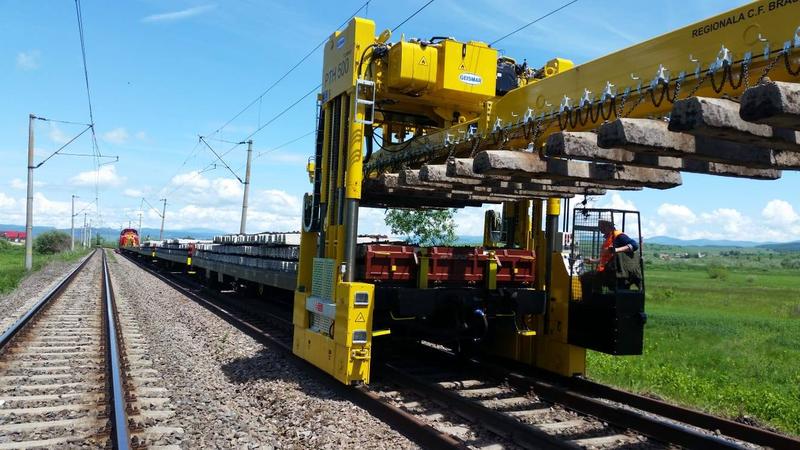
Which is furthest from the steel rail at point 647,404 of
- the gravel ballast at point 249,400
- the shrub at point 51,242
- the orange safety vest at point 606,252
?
the shrub at point 51,242

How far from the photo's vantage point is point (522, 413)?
6559 mm

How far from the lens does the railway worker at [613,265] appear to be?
679 centimetres

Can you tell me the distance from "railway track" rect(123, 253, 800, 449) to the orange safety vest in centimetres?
138

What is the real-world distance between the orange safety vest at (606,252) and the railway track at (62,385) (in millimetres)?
5084

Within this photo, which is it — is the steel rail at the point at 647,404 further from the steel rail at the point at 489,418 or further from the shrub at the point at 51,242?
the shrub at the point at 51,242

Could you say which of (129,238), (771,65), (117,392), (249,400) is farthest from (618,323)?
(129,238)

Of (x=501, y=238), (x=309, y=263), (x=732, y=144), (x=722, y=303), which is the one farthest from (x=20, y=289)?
(x=722, y=303)

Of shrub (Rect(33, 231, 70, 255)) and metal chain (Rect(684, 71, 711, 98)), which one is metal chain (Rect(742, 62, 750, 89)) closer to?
metal chain (Rect(684, 71, 711, 98))

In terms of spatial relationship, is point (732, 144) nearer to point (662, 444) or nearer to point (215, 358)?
point (662, 444)

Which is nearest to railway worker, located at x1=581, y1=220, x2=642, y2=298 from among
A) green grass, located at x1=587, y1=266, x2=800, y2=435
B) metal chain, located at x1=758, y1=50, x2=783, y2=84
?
green grass, located at x1=587, y1=266, x2=800, y2=435

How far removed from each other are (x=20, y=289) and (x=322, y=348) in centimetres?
1919

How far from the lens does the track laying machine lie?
493 cm

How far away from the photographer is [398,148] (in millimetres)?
8656

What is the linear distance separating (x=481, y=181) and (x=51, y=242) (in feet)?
382
